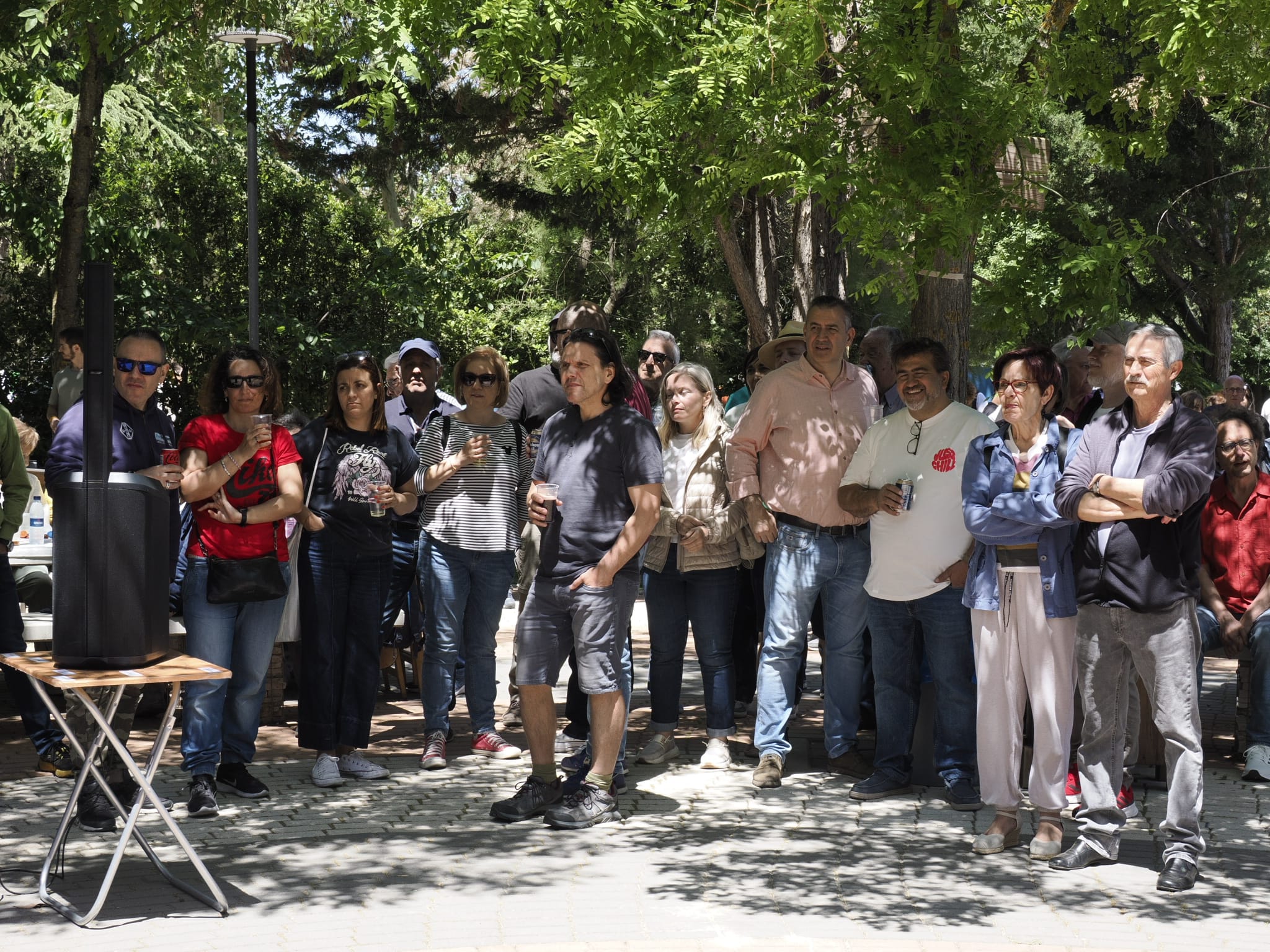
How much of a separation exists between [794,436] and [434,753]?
2.36 meters

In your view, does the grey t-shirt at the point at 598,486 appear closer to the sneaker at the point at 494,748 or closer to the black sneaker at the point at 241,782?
the sneaker at the point at 494,748

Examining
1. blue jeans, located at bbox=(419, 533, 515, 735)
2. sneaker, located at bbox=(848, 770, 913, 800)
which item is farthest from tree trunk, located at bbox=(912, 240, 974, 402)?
blue jeans, located at bbox=(419, 533, 515, 735)

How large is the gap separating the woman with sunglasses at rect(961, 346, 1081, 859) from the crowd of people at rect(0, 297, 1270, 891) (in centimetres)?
1

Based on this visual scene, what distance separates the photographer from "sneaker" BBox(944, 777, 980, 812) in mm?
6613

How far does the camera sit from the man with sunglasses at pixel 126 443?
616 cm

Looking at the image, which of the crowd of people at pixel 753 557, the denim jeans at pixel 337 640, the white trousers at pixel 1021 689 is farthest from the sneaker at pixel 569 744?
the white trousers at pixel 1021 689

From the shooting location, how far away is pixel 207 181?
837 inches

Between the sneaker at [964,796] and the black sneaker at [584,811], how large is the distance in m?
1.51

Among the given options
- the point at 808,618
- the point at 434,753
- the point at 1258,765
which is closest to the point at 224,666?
the point at 434,753

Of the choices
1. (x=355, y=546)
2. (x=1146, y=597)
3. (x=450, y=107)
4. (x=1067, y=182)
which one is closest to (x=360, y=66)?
(x=355, y=546)

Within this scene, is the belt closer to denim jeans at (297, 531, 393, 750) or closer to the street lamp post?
denim jeans at (297, 531, 393, 750)

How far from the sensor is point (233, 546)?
656cm

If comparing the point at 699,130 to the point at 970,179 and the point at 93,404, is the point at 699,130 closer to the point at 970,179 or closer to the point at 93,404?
the point at 970,179

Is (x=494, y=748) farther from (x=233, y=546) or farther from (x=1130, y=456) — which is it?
(x=1130, y=456)
